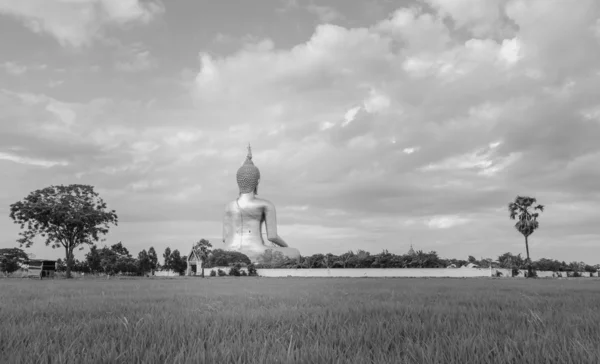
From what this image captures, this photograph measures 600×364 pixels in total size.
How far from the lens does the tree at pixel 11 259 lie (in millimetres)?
63375

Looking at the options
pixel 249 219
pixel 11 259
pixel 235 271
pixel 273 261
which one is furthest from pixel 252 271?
pixel 11 259

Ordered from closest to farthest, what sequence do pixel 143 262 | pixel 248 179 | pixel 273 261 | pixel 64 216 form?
pixel 64 216, pixel 273 261, pixel 143 262, pixel 248 179

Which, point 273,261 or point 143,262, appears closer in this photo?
point 273,261

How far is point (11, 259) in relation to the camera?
63.8 meters

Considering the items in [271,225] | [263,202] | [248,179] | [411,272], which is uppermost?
[248,179]

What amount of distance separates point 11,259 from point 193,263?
1033 inches


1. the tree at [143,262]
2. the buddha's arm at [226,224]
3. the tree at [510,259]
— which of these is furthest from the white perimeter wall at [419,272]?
the tree at [143,262]

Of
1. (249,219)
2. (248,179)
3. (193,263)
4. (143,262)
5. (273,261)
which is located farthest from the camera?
(248,179)

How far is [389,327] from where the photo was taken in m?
3.83

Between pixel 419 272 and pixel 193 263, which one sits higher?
pixel 193 263

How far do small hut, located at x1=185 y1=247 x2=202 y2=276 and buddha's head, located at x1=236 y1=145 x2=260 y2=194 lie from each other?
1235cm

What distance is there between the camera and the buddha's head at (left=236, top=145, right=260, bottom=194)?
226ft

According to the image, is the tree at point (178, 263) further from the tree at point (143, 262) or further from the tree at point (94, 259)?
the tree at point (94, 259)

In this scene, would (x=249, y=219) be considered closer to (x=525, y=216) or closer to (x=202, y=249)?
(x=202, y=249)
